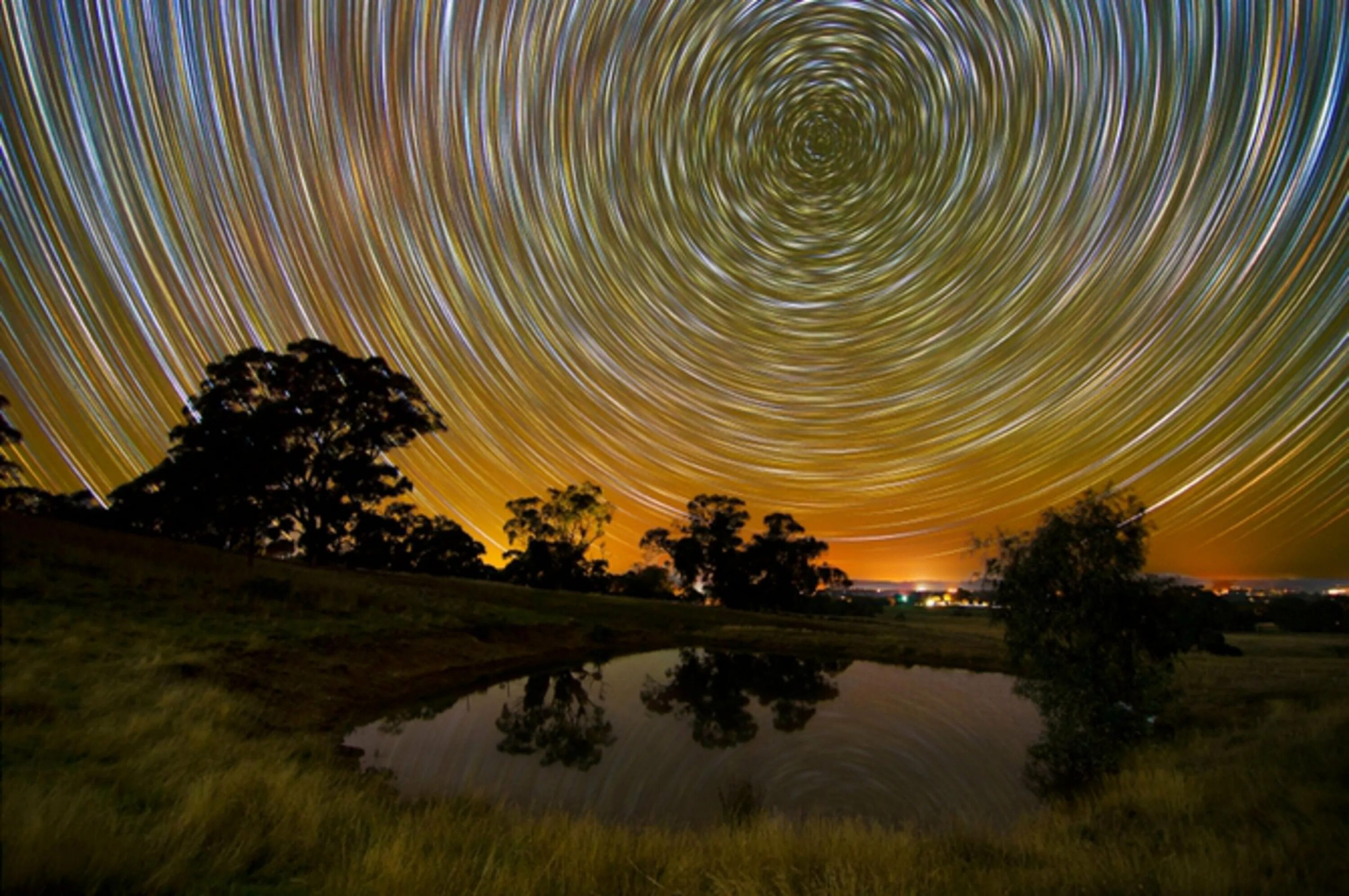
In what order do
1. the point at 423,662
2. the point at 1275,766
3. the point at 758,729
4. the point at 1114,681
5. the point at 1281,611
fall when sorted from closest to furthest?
the point at 1275,766, the point at 1114,681, the point at 758,729, the point at 423,662, the point at 1281,611

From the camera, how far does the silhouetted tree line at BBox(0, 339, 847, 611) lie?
8406mm

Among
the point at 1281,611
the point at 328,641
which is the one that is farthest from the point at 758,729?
the point at 1281,611

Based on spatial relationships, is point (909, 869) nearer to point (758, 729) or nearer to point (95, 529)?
point (95, 529)

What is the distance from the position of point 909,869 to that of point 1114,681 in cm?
A: 1066

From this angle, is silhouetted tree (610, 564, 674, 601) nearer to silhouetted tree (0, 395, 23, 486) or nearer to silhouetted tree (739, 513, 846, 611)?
silhouetted tree (739, 513, 846, 611)

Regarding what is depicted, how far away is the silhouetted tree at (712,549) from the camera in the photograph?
3196 inches

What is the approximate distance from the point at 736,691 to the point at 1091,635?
1412 centimetres

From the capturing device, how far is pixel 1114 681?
14.7 meters

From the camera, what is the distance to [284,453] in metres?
10.2

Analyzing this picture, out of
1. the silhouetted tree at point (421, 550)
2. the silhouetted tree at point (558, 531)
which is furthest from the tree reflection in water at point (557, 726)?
the silhouetted tree at point (558, 531)

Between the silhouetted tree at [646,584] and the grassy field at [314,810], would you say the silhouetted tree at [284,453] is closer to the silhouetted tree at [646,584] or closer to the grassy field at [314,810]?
the grassy field at [314,810]

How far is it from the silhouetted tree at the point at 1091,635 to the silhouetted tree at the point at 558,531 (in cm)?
6482

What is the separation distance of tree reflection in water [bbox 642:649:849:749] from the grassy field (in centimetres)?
861

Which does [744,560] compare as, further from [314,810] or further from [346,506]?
[314,810]
